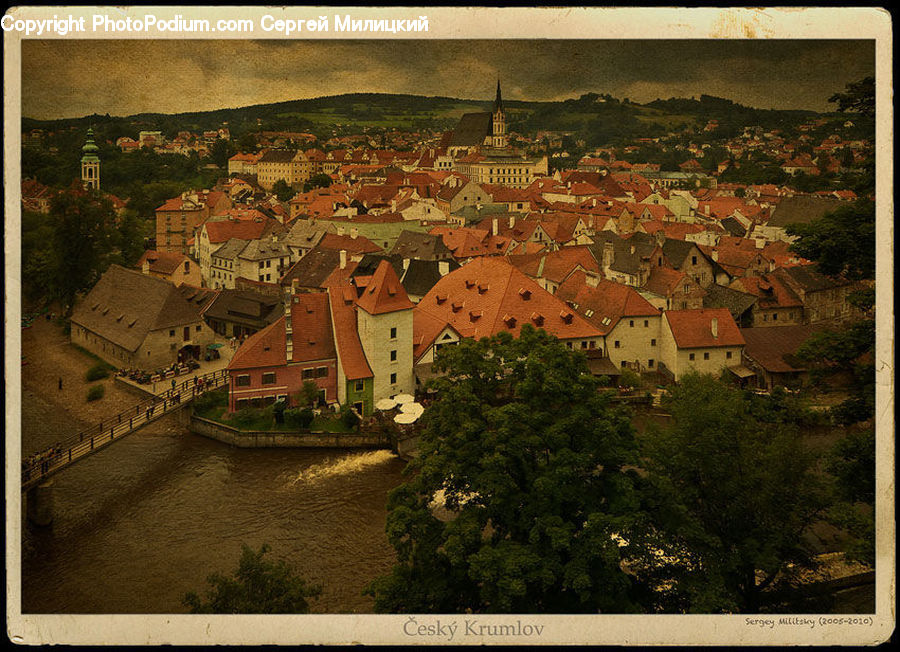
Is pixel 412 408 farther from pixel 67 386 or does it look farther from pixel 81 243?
pixel 81 243

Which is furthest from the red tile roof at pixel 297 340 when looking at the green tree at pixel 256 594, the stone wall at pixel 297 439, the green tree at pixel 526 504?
the green tree at pixel 256 594

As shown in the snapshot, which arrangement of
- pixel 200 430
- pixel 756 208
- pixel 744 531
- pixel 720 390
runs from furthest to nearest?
pixel 756 208 < pixel 200 430 < pixel 720 390 < pixel 744 531

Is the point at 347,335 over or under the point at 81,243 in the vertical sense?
under

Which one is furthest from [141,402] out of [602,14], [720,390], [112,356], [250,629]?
[602,14]

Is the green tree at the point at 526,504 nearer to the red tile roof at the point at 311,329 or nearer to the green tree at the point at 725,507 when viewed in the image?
the green tree at the point at 725,507

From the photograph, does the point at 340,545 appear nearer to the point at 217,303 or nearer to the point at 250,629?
the point at 250,629

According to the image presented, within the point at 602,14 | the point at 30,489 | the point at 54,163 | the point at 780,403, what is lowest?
the point at 30,489

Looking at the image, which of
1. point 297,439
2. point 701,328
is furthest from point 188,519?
point 701,328
